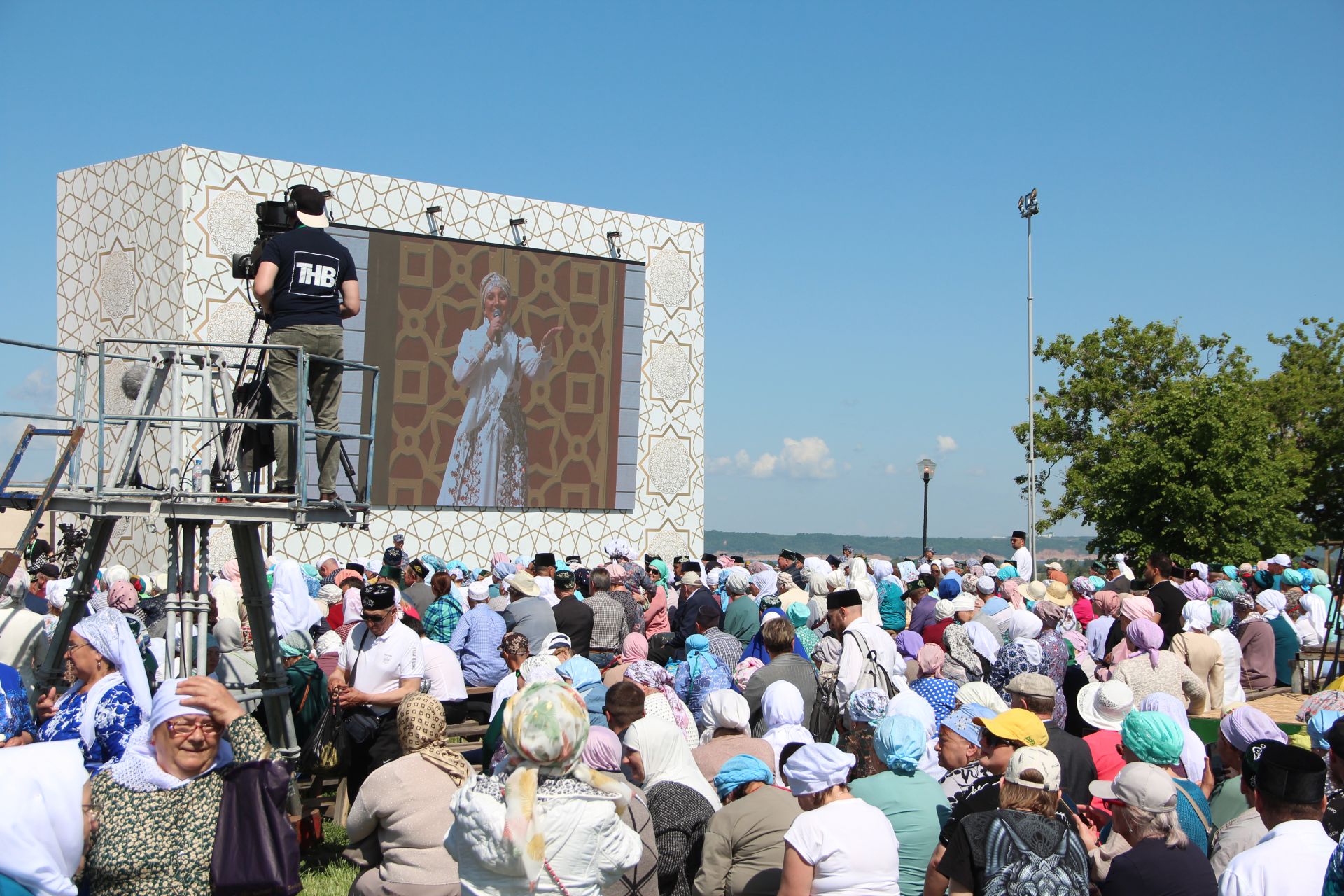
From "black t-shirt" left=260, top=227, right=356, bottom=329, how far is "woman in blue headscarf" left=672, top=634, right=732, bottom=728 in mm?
2878

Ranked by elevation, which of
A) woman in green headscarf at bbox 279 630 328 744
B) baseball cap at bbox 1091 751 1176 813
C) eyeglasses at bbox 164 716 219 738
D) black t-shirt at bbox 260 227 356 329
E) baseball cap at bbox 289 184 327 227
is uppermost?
baseball cap at bbox 289 184 327 227

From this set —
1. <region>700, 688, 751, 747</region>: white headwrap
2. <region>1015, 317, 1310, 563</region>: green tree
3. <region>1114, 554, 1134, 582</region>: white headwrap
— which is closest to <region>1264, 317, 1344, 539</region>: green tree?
<region>1015, 317, 1310, 563</region>: green tree

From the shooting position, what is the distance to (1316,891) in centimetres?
346

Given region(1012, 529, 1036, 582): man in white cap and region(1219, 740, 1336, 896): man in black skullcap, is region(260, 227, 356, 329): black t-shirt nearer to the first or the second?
region(1219, 740, 1336, 896): man in black skullcap

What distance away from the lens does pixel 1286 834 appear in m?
3.62

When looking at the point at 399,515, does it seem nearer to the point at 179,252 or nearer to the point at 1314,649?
the point at 179,252

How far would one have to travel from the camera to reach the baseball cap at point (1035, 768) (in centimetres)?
382

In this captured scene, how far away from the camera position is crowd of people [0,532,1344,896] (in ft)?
11.4

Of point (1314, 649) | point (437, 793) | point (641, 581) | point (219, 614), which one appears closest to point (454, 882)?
point (437, 793)

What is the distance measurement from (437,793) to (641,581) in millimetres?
9722

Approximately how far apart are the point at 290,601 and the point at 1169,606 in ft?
23.2

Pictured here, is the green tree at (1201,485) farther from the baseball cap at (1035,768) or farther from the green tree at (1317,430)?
the baseball cap at (1035,768)

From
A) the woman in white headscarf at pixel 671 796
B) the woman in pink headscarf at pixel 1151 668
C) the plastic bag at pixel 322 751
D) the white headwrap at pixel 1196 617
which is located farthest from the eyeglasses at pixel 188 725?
the white headwrap at pixel 1196 617

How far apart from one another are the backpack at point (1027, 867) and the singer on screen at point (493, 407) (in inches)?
774
